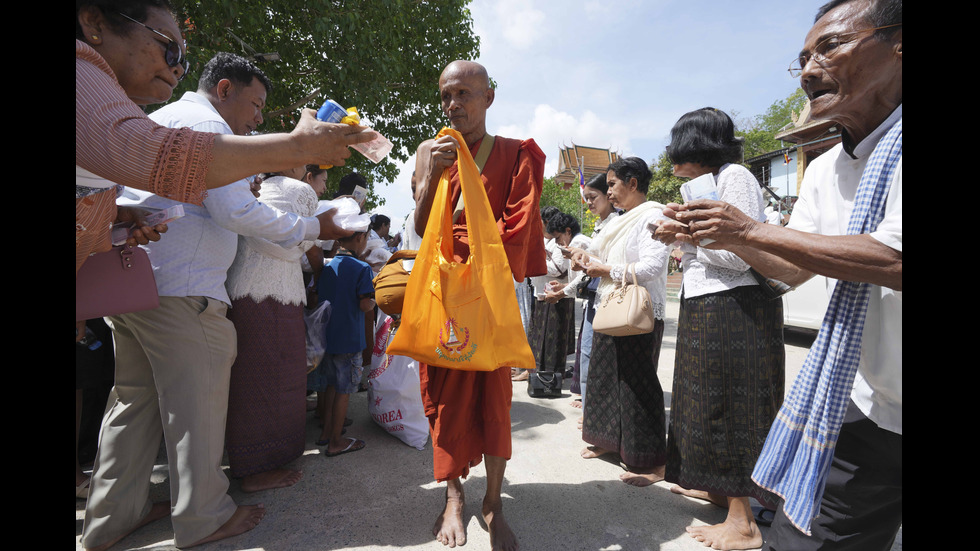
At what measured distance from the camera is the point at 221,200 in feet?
7.22

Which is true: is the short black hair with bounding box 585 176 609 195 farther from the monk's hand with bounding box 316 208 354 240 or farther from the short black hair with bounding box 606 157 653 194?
the monk's hand with bounding box 316 208 354 240

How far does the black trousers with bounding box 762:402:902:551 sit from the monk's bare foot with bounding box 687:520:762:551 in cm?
93

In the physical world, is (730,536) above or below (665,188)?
below

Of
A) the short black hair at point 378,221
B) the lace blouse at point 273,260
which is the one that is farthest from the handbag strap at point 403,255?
the short black hair at point 378,221

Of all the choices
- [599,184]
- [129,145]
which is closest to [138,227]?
[129,145]

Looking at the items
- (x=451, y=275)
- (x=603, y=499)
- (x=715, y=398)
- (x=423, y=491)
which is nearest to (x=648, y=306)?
(x=715, y=398)

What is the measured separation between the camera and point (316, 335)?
11.1 ft

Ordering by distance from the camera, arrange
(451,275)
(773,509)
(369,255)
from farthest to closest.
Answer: (369,255), (773,509), (451,275)

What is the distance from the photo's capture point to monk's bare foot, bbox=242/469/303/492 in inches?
108

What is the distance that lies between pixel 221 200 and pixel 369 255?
2.04 metres

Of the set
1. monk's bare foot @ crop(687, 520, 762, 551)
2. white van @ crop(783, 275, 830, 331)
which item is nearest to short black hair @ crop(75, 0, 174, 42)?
monk's bare foot @ crop(687, 520, 762, 551)

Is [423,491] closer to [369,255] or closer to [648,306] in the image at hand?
[648,306]

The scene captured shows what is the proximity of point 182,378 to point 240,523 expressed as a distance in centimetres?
79

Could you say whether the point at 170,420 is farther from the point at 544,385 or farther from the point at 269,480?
the point at 544,385
